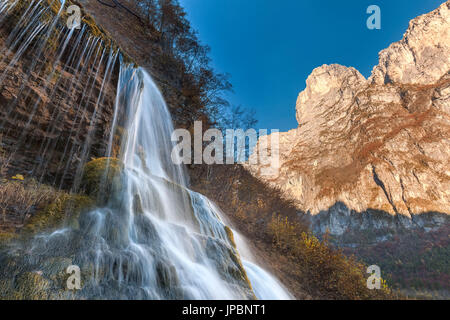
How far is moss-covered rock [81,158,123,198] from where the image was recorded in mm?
4945

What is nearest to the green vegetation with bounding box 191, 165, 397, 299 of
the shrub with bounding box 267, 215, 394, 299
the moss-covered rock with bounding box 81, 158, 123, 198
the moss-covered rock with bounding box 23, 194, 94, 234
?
the shrub with bounding box 267, 215, 394, 299

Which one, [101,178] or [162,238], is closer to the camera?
[162,238]

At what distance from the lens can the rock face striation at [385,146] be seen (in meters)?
56.4

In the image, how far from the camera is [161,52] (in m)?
14.8

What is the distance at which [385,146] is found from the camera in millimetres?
64750

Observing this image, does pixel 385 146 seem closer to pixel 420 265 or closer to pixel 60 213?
pixel 420 265

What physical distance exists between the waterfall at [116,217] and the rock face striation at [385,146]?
48773 mm

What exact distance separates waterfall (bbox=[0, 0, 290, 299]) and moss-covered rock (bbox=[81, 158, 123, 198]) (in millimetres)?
29

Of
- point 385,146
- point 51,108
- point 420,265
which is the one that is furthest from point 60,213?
point 385,146

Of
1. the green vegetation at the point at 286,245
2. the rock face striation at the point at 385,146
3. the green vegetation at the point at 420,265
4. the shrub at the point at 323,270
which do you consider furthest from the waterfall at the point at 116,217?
the rock face striation at the point at 385,146

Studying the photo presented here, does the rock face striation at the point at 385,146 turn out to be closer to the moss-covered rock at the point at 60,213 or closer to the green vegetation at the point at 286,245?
the green vegetation at the point at 286,245

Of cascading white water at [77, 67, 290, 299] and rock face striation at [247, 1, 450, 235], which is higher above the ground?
rock face striation at [247, 1, 450, 235]

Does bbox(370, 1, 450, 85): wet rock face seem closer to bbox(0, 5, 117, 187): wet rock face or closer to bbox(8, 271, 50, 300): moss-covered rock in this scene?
bbox(0, 5, 117, 187): wet rock face

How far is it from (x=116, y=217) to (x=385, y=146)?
3054 inches
